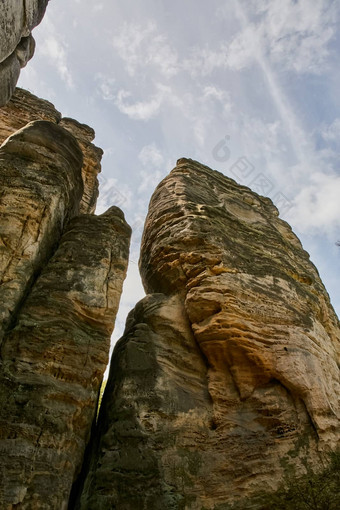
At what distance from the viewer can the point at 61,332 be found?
5945mm

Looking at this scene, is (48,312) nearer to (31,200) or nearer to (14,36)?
(31,200)

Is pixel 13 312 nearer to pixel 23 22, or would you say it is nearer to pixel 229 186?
pixel 23 22

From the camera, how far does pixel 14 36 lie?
6.73 metres

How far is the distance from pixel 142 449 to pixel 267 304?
147 inches

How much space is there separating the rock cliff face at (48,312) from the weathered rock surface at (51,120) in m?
5.13

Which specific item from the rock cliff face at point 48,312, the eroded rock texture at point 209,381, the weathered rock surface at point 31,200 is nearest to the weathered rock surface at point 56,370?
the rock cliff face at point 48,312

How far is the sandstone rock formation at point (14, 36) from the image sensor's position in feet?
20.3

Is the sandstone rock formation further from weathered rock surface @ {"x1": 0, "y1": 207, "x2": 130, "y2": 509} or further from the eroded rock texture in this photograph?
the eroded rock texture

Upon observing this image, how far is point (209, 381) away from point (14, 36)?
7053 mm

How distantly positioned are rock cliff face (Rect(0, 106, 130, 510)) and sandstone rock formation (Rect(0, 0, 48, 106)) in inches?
48.8

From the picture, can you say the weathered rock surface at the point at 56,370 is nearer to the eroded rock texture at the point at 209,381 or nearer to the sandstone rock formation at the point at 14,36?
the eroded rock texture at the point at 209,381

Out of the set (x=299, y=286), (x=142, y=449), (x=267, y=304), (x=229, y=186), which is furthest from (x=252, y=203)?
(x=142, y=449)

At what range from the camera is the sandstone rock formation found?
6.18 m

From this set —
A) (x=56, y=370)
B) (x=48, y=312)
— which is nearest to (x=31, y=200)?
(x=48, y=312)
